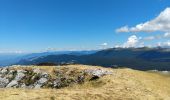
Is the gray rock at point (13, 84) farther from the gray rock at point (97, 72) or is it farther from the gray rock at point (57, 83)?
the gray rock at point (97, 72)

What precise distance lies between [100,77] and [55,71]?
458 inches

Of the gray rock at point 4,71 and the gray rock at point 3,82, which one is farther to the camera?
the gray rock at point 4,71

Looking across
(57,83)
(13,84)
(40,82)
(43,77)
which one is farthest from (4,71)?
(57,83)

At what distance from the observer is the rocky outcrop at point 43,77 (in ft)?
161

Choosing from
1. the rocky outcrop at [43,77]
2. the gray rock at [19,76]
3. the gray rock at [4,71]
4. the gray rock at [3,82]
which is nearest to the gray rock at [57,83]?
the rocky outcrop at [43,77]

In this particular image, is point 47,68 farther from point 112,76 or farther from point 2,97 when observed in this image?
point 2,97

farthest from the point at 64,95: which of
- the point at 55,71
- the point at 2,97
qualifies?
the point at 55,71

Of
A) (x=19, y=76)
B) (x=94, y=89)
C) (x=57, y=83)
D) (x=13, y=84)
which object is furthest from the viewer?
(x=19, y=76)

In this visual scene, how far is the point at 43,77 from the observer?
53.5 meters

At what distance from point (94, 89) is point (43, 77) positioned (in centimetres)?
1883

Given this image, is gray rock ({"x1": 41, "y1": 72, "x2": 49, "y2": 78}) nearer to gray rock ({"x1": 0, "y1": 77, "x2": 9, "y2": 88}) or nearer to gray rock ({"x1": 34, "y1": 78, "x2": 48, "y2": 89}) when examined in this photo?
gray rock ({"x1": 34, "y1": 78, "x2": 48, "y2": 89})

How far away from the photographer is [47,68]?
5681 cm

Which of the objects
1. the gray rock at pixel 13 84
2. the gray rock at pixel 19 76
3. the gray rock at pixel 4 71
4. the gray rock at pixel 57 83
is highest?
the gray rock at pixel 4 71

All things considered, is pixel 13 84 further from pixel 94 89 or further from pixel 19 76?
pixel 94 89
